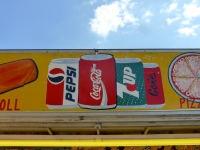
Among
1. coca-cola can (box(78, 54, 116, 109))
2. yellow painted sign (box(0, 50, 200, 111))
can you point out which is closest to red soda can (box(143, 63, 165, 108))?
yellow painted sign (box(0, 50, 200, 111))

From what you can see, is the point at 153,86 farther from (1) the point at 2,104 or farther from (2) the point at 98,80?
(1) the point at 2,104

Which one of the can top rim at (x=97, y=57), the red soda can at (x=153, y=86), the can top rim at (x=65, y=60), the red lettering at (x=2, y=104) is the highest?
the can top rim at (x=97, y=57)

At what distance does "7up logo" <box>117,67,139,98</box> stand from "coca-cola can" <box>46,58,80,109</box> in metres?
0.74

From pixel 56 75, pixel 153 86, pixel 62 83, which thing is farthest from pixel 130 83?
pixel 56 75

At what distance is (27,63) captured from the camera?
14.0 feet

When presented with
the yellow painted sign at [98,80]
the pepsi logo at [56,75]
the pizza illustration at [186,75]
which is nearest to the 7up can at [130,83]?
the yellow painted sign at [98,80]

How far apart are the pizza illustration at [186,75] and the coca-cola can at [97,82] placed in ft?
3.54

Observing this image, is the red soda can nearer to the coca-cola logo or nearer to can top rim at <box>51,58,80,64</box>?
the coca-cola logo

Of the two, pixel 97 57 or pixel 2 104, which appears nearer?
pixel 2 104

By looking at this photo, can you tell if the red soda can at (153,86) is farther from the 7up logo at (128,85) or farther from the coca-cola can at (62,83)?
the coca-cola can at (62,83)

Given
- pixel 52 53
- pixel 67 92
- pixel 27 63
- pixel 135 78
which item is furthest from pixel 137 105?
pixel 27 63

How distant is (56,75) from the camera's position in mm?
4141

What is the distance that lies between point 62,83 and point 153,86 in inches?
62.2

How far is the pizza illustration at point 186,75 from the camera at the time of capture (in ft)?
13.3
